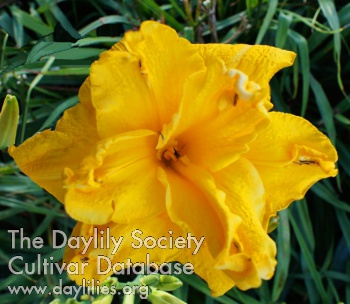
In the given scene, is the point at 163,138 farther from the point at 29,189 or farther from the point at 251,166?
the point at 29,189

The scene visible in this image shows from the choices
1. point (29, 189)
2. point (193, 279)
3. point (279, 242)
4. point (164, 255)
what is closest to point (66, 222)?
point (29, 189)

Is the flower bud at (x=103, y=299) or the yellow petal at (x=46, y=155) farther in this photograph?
the flower bud at (x=103, y=299)

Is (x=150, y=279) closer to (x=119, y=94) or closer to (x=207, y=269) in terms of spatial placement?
(x=207, y=269)

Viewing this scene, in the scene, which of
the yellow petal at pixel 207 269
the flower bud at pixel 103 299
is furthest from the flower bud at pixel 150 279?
the yellow petal at pixel 207 269

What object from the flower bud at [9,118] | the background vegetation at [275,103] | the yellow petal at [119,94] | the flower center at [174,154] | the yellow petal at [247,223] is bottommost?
the background vegetation at [275,103]

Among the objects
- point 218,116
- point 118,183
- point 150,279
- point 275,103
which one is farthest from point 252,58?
point 275,103

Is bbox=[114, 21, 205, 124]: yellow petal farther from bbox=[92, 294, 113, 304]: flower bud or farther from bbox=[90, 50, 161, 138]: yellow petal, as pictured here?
bbox=[92, 294, 113, 304]: flower bud

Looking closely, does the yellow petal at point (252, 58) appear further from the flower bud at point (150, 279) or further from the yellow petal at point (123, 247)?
the flower bud at point (150, 279)
